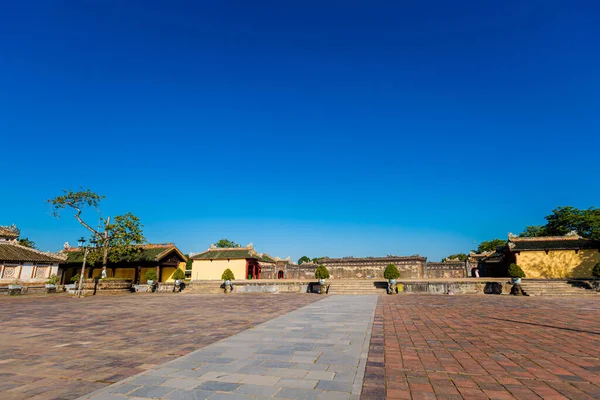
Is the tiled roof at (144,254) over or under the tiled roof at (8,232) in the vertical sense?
under

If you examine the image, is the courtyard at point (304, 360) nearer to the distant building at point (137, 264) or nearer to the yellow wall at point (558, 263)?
the yellow wall at point (558, 263)

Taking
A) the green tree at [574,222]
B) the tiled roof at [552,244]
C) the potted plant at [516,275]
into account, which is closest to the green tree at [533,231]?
the green tree at [574,222]

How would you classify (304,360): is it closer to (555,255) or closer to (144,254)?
(144,254)

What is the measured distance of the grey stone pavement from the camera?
338cm

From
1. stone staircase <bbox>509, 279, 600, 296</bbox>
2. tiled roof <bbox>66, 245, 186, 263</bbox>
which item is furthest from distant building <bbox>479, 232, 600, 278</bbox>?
tiled roof <bbox>66, 245, 186, 263</bbox>

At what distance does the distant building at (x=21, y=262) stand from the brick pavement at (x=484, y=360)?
106 ft

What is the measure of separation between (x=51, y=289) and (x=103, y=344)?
23.3 metres

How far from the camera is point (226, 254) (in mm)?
38000

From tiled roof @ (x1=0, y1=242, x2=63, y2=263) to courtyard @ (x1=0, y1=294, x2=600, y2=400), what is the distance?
2473 cm

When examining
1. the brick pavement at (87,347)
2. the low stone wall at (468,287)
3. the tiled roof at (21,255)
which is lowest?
the brick pavement at (87,347)

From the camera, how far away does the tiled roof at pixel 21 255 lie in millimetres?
25828

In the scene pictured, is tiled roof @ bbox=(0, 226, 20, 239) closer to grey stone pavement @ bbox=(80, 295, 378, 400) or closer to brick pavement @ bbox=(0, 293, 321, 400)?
brick pavement @ bbox=(0, 293, 321, 400)

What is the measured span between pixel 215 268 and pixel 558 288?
33.1 m

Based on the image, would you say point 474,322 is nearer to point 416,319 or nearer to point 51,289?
point 416,319
